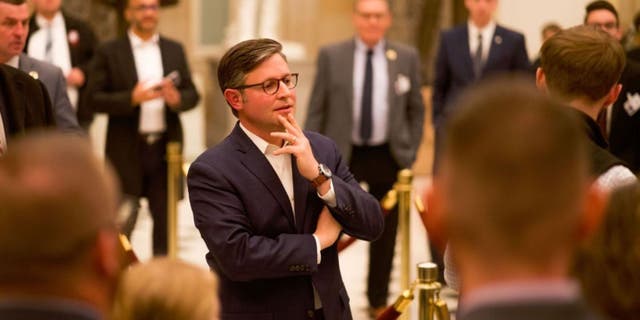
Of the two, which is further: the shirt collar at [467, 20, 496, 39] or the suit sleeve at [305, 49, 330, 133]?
the shirt collar at [467, 20, 496, 39]

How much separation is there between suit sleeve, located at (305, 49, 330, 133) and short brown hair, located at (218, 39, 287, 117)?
3879 millimetres

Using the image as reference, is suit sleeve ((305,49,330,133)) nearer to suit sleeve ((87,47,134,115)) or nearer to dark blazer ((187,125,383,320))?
suit sleeve ((87,47,134,115))

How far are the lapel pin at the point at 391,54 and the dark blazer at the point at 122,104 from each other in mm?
1448

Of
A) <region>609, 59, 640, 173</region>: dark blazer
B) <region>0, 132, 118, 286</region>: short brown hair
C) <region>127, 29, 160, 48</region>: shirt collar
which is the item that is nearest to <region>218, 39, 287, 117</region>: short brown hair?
<region>0, 132, 118, 286</region>: short brown hair

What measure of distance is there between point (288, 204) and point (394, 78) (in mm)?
4219

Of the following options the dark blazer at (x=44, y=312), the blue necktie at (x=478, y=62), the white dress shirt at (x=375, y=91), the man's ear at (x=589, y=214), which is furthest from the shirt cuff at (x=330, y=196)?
the blue necktie at (x=478, y=62)

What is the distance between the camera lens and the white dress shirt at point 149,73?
8312mm

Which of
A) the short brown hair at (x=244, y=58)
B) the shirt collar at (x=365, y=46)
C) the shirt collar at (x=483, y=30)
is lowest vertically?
the shirt collar at (x=365, y=46)

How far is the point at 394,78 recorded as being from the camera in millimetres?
8039

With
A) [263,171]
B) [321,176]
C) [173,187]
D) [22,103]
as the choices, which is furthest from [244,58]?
[173,187]

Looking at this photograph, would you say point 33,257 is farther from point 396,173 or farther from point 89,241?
point 396,173

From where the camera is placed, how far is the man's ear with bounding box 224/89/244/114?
4.00 meters

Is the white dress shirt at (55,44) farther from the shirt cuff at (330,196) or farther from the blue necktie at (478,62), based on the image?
the shirt cuff at (330,196)

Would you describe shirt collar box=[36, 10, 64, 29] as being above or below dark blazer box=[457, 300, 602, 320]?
below
